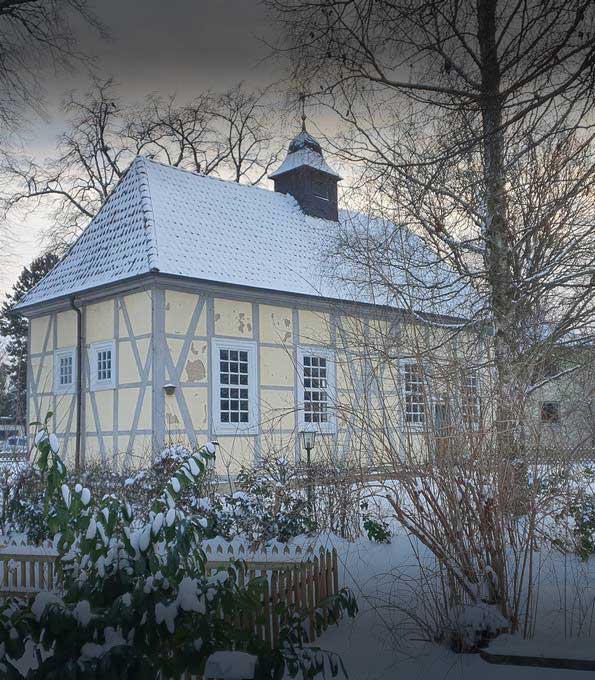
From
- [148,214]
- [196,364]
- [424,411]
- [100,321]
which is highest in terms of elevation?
[148,214]

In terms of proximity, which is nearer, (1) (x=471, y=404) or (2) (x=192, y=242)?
(1) (x=471, y=404)

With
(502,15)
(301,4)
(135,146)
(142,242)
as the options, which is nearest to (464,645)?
(301,4)

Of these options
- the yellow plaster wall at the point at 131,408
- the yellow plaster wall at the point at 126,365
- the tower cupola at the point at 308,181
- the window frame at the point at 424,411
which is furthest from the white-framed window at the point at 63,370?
the window frame at the point at 424,411

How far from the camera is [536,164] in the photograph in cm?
668

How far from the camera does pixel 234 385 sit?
40.4ft

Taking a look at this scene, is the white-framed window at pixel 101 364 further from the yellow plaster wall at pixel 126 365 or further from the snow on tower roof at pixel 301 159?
the snow on tower roof at pixel 301 159

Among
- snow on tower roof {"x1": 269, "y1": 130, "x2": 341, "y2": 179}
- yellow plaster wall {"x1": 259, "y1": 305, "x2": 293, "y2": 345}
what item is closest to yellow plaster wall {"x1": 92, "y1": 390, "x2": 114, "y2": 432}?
yellow plaster wall {"x1": 259, "y1": 305, "x2": 293, "y2": 345}

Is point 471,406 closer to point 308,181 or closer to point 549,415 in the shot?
point 549,415

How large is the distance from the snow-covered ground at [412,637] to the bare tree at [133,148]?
15.4 meters

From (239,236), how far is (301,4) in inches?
350

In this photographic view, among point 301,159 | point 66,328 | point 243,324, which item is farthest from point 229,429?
point 301,159

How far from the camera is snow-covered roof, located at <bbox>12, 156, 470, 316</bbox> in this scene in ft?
39.7

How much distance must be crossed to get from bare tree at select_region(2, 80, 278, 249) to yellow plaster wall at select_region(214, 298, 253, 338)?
25.5ft

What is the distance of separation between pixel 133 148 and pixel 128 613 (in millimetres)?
19136
